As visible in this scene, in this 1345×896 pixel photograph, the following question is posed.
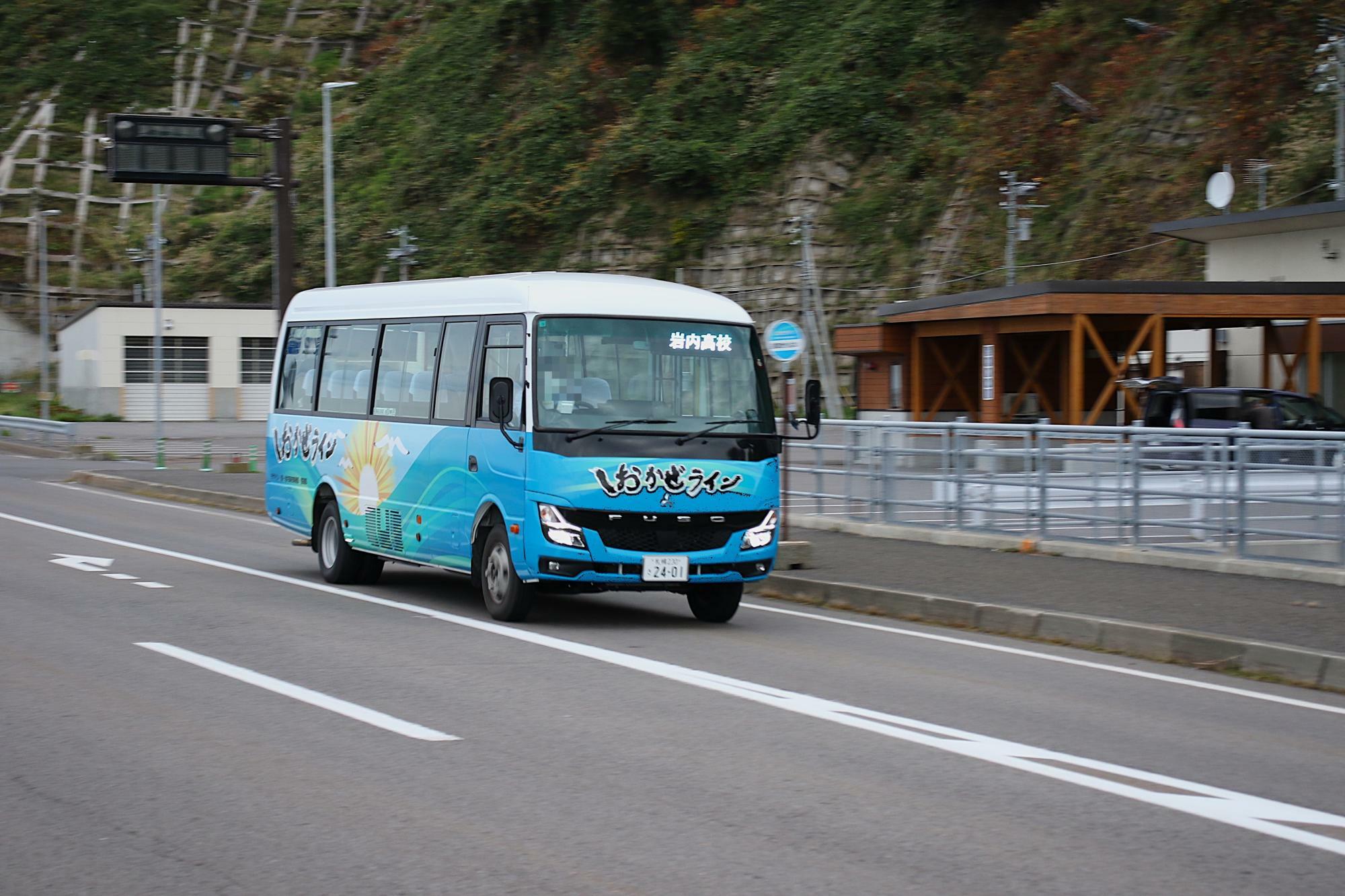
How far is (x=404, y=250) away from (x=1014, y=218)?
22052 mm

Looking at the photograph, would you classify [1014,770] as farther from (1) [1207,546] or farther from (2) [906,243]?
(2) [906,243]

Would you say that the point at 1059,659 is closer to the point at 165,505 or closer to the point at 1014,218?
the point at 165,505

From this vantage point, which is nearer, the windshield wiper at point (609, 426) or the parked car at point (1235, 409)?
the windshield wiper at point (609, 426)

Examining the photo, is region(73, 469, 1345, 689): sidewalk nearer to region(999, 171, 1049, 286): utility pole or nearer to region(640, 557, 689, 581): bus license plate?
region(640, 557, 689, 581): bus license plate

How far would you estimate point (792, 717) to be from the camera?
325 inches

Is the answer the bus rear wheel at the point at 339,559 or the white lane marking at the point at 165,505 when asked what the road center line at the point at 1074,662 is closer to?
the bus rear wheel at the point at 339,559

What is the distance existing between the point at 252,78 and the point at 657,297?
9399 centimetres

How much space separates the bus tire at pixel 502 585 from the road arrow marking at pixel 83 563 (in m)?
5.04

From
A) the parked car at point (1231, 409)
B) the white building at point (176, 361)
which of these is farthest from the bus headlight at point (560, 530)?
the white building at point (176, 361)

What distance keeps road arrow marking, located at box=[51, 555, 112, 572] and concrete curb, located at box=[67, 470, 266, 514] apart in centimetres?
671

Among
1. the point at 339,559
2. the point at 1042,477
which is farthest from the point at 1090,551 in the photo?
the point at 339,559

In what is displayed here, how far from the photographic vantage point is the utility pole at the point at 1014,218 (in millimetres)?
47125

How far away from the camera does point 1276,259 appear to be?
36625 mm

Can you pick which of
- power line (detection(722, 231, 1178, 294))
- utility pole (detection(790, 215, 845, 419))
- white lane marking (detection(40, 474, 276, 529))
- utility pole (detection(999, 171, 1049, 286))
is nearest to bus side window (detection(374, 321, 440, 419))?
white lane marking (detection(40, 474, 276, 529))
